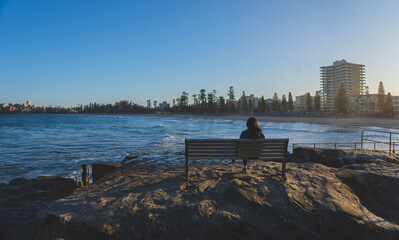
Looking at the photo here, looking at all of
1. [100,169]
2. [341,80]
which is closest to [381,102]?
[341,80]

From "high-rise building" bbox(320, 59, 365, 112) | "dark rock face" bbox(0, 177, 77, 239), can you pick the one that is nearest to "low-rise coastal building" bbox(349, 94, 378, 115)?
"high-rise building" bbox(320, 59, 365, 112)

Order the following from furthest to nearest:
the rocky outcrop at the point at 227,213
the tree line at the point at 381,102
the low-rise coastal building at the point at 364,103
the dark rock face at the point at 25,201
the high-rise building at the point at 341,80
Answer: the high-rise building at the point at 341,80 → the low-rise coastal building at the point at 364,103 → the tree line at the point at 381,102 → the dark rock face at the point at 25,201 → the rocky outcrop at the point at 227,213

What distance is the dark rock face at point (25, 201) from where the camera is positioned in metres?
4.23

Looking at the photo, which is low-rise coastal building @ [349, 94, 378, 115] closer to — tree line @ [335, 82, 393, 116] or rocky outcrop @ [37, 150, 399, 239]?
tree line @ [335, 82, 393, 116]

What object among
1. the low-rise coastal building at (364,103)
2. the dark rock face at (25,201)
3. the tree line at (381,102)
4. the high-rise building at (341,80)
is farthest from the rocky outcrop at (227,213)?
the high-rise building at (341,80)

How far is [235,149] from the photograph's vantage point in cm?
441

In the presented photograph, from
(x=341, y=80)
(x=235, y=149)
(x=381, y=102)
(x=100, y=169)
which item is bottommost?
(x=100, y=169)

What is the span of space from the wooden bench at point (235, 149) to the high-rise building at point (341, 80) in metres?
144

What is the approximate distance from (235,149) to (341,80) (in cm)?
15390

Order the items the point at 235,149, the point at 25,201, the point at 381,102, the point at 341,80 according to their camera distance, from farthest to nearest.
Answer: the point at 341,80
the point at 381,102
the point at 25,201
the point at 235,149

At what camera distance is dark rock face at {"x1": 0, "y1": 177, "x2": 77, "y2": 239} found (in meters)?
4.23

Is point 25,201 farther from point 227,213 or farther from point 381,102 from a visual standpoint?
point 381,102

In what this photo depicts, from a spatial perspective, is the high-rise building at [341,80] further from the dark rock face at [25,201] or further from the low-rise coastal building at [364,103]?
the dark rock face at [25,201]

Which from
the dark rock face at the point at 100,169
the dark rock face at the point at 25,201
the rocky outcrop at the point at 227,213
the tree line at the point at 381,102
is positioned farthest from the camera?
the tree line at the point at 381,102
